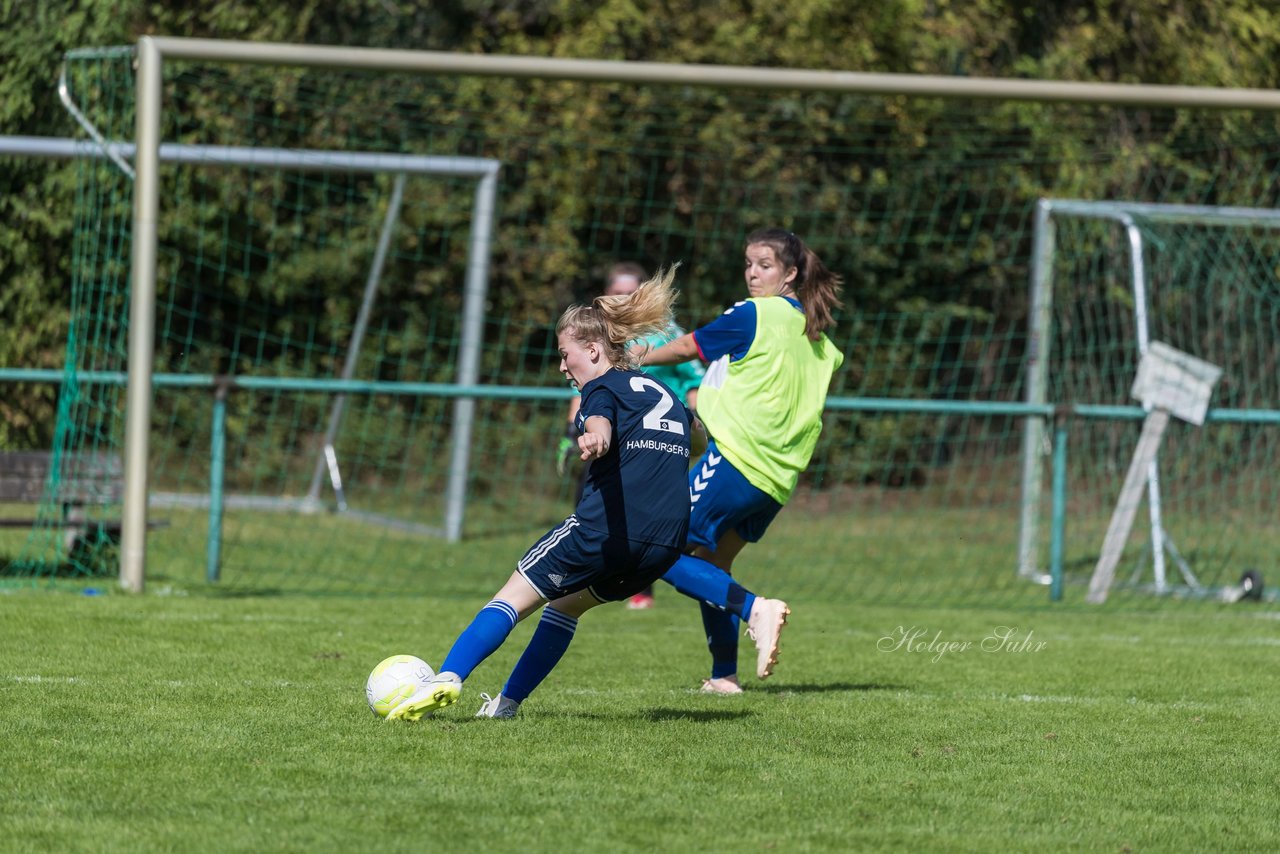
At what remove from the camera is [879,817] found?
3932mm

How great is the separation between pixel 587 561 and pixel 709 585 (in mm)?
569

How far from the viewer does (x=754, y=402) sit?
5.81 m

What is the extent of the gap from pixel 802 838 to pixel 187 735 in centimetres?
196

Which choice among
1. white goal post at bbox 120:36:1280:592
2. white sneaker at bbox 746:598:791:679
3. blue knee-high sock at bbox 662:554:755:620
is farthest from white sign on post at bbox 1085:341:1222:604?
white sneaker at bbox 746:598:791:679

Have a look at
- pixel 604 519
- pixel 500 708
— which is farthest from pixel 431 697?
pixel 604 519

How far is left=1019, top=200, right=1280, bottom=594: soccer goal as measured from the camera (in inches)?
418

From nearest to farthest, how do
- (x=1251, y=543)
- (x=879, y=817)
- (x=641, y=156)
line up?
(x=879, y=817) → (x=1251, y=543) → (x=641, y=156)

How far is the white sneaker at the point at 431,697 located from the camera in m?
4.79

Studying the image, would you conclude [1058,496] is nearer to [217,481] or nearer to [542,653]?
[217,481]

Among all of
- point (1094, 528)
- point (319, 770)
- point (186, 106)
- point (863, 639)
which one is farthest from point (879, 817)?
point (186, 106)

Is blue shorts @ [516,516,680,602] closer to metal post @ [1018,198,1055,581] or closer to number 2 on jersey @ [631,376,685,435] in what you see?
number 2 on jersey @ [631,376,685,435]

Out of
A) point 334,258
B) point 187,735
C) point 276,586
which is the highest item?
point 334,258

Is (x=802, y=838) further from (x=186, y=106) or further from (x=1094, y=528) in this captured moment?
(x=186, y=106)

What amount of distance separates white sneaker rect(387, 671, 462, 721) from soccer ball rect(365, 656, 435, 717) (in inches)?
0.8
